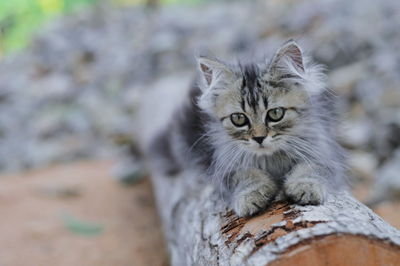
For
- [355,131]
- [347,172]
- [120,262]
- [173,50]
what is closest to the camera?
[347,172]

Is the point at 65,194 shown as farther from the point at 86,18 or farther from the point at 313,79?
the point at 86,18

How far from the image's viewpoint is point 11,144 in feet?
30.9

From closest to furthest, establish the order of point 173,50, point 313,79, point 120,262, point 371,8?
point 313,79 < point 120,262 < point 371,8 < point 173,50

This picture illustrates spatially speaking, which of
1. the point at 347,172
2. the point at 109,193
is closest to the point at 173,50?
the point at 109,193

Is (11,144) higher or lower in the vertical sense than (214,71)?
higher

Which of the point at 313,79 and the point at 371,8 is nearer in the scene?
the point at 313,79

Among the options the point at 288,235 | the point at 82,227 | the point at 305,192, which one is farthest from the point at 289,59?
the point at 82,227

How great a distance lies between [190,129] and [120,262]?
1695mm

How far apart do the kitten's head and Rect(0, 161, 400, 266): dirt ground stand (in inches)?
82.4

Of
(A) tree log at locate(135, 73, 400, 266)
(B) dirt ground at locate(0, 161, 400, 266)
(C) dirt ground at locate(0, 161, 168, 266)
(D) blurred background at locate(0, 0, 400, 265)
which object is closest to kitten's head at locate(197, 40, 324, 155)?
(A) tree log at locate(135, 73, 400, 266)

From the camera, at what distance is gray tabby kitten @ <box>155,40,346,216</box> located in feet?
9.16

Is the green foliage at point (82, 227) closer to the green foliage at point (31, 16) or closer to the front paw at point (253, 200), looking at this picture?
the front paw at point (253, 200)

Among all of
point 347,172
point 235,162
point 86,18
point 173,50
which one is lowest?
point 347,172

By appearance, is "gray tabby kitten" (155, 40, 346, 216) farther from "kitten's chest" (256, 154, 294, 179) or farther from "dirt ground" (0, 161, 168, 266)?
"dirt ground" (0, 161, 168, 266)
